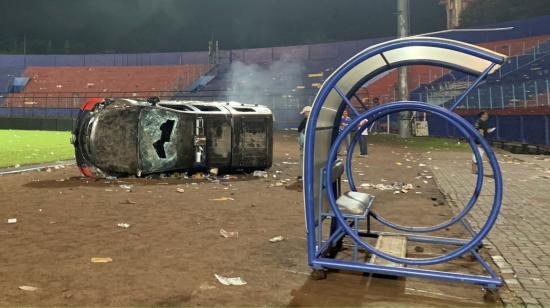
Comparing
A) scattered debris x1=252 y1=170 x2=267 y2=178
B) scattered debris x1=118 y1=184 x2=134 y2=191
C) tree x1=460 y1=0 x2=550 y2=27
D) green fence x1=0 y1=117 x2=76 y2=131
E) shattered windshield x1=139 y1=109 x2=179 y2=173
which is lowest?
scattered debris x1=118 y1=184 x2=134 y2=191

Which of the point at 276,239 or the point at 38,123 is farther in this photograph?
the point at 38,123

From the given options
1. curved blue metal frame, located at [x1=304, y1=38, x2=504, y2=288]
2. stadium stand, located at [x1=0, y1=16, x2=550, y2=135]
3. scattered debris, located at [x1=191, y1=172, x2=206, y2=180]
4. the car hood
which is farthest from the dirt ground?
stadium stand, located at [x1=0, y1=16, x2=550, y2=135]

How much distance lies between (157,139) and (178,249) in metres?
5.37

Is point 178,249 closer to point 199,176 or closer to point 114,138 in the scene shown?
point 114,138

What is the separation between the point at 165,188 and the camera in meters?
9.50

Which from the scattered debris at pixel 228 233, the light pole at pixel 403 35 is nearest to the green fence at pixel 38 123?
the light pole at pixel 403 35

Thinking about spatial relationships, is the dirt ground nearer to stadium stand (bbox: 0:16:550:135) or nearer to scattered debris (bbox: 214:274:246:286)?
scattered debris (bbox: 214:274:246:286)

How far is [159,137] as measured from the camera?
10.2 m

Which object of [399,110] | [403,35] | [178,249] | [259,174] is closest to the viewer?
[399,110]

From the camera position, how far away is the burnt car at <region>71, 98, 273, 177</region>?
9.88m

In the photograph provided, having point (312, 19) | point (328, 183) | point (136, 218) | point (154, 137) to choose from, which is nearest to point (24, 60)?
point (312, 19)

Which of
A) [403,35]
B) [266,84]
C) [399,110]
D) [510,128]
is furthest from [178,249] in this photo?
[266,84]

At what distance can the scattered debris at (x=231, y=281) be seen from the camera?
13.5 ft

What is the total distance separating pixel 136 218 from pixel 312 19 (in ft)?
216
